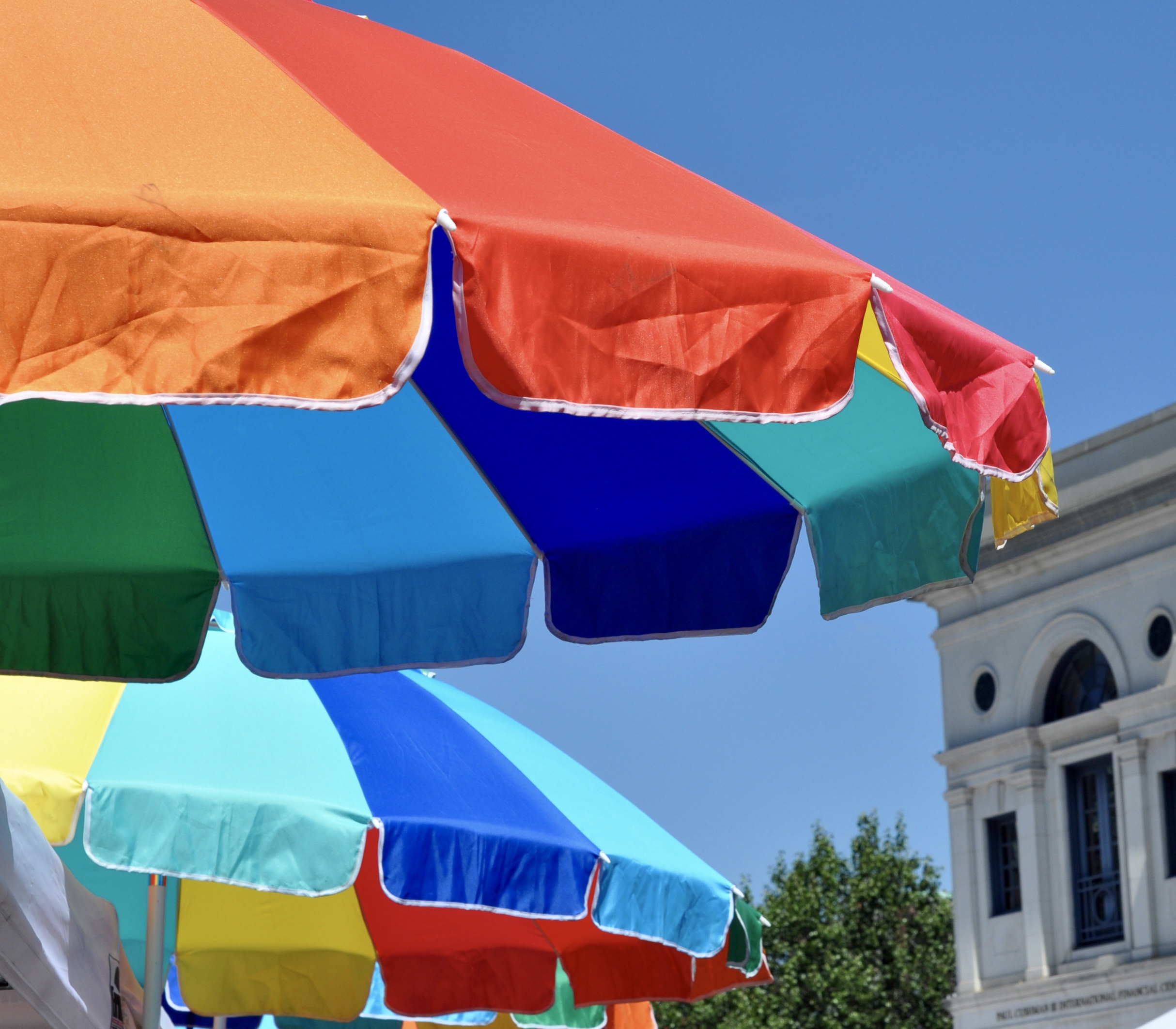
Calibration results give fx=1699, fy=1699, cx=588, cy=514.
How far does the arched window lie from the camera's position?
25703 mm

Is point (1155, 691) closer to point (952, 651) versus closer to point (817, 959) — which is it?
point (952, 651)

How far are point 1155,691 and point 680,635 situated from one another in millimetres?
20951

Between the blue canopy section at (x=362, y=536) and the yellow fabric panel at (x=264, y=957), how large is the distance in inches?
70.6

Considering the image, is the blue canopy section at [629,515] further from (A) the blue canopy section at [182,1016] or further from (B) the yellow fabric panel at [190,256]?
(A) the blue canopy section at [182,1016]

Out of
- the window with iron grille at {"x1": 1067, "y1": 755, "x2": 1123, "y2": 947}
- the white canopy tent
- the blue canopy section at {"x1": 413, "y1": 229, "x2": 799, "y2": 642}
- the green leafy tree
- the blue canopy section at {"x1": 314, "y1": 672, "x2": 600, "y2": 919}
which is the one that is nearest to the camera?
the white canopy tent

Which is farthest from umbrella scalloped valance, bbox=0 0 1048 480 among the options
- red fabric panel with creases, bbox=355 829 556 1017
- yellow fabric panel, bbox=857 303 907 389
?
red fabric panel with creases, bbox=355 829 556 1017

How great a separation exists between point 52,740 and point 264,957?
150 cm

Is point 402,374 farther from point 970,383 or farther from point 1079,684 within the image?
point 1079,684

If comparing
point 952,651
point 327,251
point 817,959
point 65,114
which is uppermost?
point 952,651

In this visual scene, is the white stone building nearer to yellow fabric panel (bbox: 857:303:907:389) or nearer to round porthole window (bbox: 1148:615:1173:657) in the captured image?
round porthole window (bbox: 1148:615:1173:657)

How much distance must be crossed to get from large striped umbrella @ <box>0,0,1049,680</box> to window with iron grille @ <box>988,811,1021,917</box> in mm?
23415

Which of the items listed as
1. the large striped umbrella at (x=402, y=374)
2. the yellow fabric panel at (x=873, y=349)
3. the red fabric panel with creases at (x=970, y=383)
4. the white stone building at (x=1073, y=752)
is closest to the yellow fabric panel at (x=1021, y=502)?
the large striped umbrella at (x=402, y=374)

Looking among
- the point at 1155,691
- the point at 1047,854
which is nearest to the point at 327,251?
the point at 1155,691

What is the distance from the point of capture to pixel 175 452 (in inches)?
186
